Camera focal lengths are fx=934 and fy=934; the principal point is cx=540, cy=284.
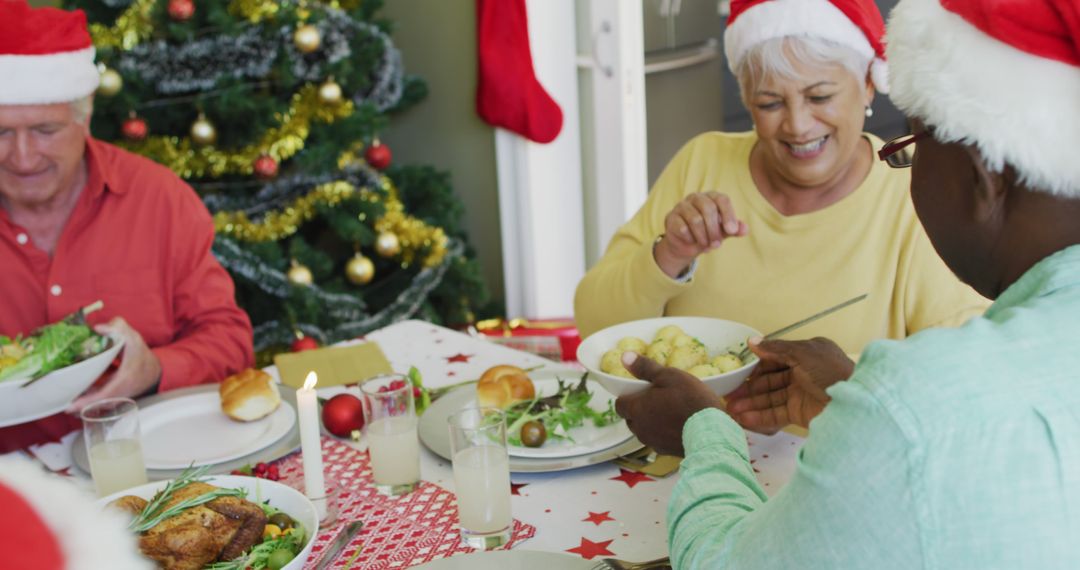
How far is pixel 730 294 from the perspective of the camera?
1.88m

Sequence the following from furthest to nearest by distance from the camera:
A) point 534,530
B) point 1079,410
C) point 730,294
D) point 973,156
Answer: point 730,294
point 534,530
point 973,156
point 1079,410

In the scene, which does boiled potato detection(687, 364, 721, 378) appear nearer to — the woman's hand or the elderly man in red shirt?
the woman's hand

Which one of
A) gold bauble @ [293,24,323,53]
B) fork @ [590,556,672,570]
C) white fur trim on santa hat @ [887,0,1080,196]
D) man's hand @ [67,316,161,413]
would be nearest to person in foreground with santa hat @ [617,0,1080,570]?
white fur trim on santa hat @ [887,0,1080,196]

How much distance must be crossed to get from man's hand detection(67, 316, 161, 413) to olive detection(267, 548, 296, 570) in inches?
28.5

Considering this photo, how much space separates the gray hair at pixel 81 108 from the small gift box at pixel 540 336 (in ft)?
3.64

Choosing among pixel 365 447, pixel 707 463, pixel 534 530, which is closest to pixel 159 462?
pixel 365 447

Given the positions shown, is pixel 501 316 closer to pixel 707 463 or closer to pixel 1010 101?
pixel 707 463

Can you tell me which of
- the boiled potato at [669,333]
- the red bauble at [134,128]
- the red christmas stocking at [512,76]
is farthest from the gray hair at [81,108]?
the red christmas stocking at [512,76]

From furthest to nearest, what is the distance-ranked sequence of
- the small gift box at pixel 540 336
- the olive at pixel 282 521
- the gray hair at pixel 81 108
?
the small gift box at pixel 540 336 < the gray hair at pixel 81 108 < the olive at pixel 282 521

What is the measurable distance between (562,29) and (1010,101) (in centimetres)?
285

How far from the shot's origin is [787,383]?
1410 millimetres

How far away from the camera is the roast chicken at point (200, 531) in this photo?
3.37 feet

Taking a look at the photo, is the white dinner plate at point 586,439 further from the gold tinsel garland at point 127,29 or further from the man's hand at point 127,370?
the gold tinsel garland at point 127,29

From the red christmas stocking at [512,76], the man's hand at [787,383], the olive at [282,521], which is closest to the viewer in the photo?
the olive at [282,521]
